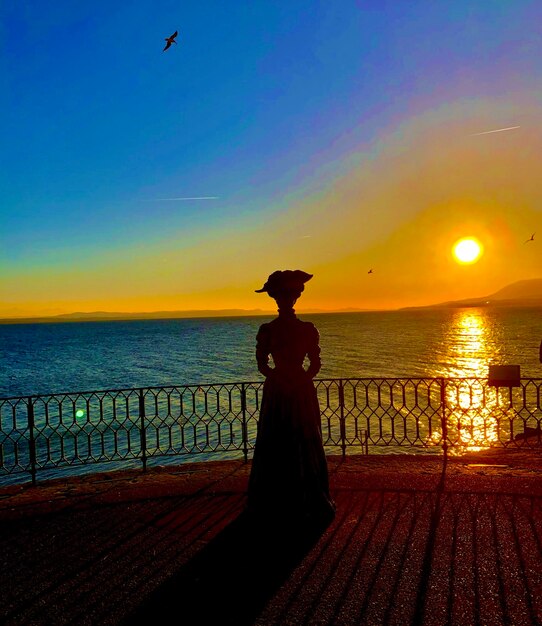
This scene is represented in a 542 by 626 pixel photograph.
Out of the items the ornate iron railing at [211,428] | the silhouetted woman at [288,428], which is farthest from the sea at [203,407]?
the silhouetted woman at [288,428]

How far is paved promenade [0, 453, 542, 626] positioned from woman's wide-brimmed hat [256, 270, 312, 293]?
112 inches

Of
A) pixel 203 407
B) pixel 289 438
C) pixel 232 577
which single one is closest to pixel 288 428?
pixel 289 438

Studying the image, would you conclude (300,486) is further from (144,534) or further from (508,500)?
(508,500)

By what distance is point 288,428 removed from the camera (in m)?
6.36

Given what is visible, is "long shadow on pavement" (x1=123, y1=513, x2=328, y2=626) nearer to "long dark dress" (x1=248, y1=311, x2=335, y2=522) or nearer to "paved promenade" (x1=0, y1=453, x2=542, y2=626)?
"paved promenade" (x1=0, y1=453, x2=542, y2=626)

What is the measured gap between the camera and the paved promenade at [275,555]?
433 centimetres

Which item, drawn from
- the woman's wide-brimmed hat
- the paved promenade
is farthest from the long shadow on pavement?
the woman's wide-brimmed hat

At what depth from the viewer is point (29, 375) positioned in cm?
5616

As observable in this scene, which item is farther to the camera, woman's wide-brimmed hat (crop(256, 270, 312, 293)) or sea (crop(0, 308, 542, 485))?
sea (crop(0, 308, 542, 485))

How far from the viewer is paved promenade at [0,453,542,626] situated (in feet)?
14.2

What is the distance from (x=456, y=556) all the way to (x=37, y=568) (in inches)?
164

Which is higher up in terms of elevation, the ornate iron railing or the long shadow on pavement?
the long shadow on pavement

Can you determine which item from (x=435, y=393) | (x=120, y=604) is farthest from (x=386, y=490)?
(x=435, y=393)

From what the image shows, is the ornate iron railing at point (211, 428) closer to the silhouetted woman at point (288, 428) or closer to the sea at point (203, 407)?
the sea at point (203, 407)
